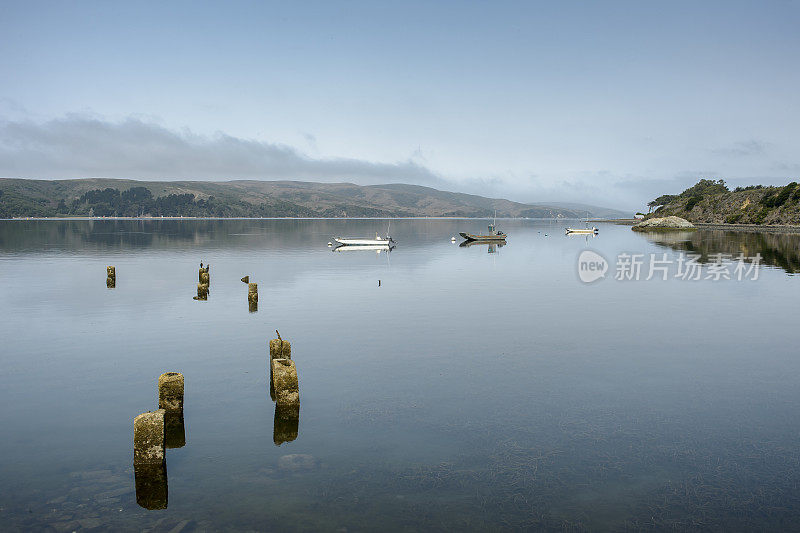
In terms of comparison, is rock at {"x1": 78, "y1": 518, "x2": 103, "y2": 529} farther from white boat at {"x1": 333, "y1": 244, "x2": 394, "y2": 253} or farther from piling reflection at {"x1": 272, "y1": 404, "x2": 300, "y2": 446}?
white boat at {"x1": 333, "y1": 244, "x2": 394, "y2": 253}

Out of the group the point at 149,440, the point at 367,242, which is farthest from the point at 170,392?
the point at 367,242

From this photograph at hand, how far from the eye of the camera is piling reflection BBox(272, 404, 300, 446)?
16.8 metres

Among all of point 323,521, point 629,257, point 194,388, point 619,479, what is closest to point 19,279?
point 194,388

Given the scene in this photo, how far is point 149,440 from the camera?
13.7 metres

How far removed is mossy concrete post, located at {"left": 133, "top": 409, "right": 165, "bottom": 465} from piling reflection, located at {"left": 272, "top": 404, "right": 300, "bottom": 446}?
12.0 feet

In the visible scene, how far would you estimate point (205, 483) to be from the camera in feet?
45.8

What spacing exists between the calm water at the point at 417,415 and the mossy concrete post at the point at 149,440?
2.75ft

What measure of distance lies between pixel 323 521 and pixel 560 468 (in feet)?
21.0

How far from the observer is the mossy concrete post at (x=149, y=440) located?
538 inches

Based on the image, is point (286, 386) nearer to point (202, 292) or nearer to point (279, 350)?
point (279, 350)

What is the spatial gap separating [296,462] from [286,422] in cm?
267

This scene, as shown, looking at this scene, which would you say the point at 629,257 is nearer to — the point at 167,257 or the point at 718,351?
the point at 718,351

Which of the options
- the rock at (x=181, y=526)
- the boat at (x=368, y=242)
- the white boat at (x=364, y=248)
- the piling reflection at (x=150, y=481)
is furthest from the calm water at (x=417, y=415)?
the boat at (x=368, y=242)

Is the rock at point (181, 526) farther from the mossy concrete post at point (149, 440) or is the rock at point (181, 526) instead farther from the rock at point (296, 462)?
the rock at point (296, 462)
